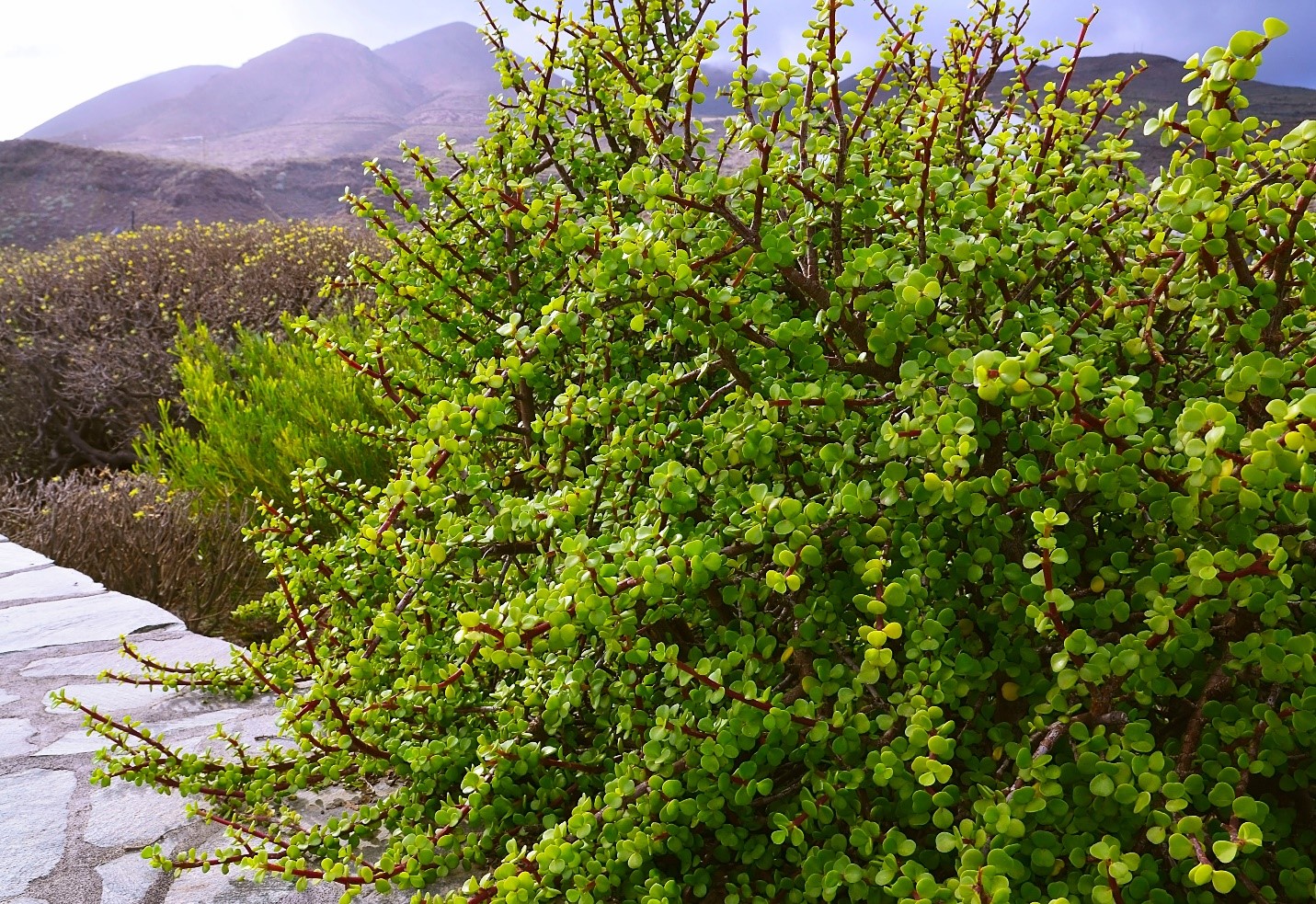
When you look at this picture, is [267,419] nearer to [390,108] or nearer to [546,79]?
[546,79]

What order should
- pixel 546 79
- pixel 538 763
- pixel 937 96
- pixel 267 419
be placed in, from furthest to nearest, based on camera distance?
pixel 267 419 → pixel 546 79 → pixel 937 96 → pixel 538 763

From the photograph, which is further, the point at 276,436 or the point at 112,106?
the point at 112,106

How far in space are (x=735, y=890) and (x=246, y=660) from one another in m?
Result: 1.55

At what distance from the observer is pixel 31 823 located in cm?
216

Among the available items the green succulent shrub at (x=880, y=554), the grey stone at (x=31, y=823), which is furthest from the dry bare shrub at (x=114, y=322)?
the green succulent shrub at (x=880, y=554)

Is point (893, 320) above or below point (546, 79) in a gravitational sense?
below

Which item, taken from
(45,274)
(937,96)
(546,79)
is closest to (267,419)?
(546,79)

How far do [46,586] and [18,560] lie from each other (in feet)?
1.95

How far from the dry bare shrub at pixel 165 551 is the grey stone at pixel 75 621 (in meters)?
0.31

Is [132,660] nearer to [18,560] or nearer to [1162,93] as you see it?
[18,560]

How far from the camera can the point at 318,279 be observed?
8.29 metres

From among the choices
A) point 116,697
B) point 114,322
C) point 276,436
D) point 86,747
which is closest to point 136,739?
point 86,747

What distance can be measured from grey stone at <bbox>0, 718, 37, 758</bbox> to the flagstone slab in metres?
1.70

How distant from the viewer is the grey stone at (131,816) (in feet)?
6.78
